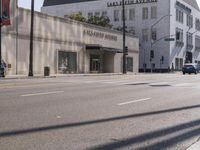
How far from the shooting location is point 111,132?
9.63m

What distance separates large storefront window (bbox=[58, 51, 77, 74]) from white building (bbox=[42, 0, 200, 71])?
35.4m

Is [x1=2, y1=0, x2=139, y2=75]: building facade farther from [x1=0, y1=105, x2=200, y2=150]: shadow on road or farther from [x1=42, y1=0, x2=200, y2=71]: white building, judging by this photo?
[x1=0, y1=105, x2=200, y2=150]: shadow on road

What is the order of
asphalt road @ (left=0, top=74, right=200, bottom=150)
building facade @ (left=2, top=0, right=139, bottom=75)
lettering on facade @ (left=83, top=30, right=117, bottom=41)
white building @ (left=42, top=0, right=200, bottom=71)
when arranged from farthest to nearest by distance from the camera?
1. white building @ (left=42, top=0, right=200, bottom=71)
2. lettering on facade @ (left=83, top=30, right=117, bottom=41)
3. building facade @ (left=2, top=0, right=139, bottom=75)
4. asphalt road @ (left=0, top=74, right=200, bottom=150)

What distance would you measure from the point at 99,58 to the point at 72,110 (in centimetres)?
5413

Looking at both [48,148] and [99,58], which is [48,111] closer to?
[48,148]

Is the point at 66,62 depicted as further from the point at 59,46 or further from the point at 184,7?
the point at 184,7

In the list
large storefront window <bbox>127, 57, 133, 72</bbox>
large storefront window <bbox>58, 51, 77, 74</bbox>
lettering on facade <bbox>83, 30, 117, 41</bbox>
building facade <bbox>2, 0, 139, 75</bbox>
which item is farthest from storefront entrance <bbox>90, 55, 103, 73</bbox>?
large storefront window <bbox>127, 57, 133, 72</bbox>

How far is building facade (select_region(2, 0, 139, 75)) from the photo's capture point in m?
47.0

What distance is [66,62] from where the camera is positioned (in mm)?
57781

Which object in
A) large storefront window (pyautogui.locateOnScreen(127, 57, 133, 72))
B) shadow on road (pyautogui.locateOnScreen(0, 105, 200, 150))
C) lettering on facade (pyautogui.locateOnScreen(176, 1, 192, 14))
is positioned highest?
lettering on facade (pyautogui.locateOnScreen(176, 1, 192, 14))

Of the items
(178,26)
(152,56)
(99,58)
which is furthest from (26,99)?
(178,26)

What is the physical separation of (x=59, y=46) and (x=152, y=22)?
148 ft

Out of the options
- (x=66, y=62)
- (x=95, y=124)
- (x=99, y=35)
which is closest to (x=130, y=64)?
(x=99, y=35)

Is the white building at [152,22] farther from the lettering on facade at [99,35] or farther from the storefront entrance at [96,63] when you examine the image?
the storefront entrance at [96,63]
